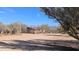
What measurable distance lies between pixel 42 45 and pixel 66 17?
1.36 ft

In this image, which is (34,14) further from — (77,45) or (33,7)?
(77,45)

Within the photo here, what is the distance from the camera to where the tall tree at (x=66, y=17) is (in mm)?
3584

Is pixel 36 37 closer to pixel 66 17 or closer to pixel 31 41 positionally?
pixel 31 41

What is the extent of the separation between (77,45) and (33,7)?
65cm

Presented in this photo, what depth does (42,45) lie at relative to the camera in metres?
3.59

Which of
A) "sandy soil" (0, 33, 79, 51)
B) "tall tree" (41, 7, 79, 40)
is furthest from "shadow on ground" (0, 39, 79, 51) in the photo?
"tall tree" (41, 7, 79, 40)

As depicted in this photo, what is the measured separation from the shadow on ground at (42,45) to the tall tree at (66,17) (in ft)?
0.40

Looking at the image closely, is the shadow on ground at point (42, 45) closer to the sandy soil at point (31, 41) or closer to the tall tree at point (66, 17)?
the sandy soil at point (31, 41)

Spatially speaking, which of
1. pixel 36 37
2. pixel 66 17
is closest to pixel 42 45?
pixel 36 37

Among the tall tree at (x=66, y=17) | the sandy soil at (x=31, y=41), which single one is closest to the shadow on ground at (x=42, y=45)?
the sandy soil at (x=31, y=41)

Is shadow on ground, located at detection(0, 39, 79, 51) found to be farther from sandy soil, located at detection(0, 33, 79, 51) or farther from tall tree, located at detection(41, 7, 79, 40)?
tall tree, located at detection(41, 7, 79, 40)

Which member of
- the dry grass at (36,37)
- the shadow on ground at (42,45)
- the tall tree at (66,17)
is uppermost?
the tall tree at (66,17)

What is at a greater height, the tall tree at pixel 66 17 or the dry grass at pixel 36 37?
the tall tree at pixel 66 17
